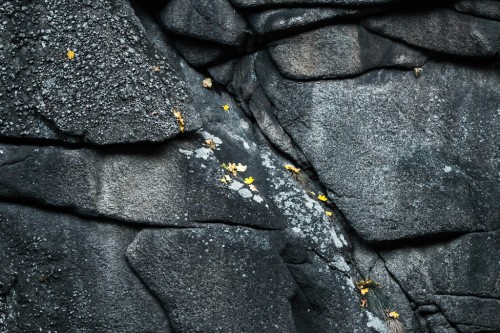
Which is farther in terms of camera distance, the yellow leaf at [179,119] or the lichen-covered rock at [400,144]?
the lichen-covered rock at [400,144]

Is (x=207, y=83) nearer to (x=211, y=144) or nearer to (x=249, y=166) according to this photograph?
(x=211, y=144)

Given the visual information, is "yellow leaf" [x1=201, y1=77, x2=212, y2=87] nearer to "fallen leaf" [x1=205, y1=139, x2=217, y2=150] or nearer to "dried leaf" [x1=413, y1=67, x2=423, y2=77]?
"fallen leaf" [x1=205, y1=139, x2=217, y2=150]

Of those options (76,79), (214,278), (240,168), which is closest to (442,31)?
(240,168)

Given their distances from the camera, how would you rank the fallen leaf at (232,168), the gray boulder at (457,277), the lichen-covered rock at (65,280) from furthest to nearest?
the gray boulder at (457,277) → the fallen leaf at (232,168) → the lichen-covered rock at (65,280)

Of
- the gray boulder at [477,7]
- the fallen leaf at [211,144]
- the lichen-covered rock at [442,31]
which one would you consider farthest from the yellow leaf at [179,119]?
the gray boulder at [477,7]

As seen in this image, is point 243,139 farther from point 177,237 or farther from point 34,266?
point 34,266

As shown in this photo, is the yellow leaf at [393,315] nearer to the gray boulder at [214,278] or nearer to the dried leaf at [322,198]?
the gray boulder at [214,278]

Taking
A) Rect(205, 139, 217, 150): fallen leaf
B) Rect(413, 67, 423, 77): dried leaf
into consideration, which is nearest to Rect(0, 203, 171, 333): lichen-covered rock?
Rect(205, 139, 217, 150): fallen leaf
